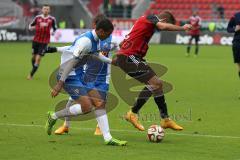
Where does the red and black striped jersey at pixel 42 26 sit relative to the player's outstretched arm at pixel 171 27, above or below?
below

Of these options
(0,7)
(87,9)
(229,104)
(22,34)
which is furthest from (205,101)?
(87,9)

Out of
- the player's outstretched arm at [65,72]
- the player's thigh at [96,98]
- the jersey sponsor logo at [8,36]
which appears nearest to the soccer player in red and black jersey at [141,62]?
the player's thigh at [96,98]

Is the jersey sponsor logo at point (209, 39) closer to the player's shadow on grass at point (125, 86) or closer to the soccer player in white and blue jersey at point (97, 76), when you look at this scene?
the player's shadow on grass at point (125, 86)

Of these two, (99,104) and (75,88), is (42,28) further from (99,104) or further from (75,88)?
(99,104)

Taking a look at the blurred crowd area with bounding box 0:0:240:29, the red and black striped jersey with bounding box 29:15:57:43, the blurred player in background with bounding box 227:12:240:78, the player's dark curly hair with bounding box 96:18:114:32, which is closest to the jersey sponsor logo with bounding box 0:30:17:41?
the blurred crowd area with bounding box 0:0:240:29

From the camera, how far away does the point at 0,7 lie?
50.2 meters

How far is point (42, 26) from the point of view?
78.6 feet

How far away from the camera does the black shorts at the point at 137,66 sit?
12.0 metres

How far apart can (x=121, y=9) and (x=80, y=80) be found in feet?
143

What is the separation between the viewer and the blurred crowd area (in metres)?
50.5

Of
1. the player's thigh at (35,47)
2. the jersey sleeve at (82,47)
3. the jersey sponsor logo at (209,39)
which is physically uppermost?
the jersey sleeve at (82,47)

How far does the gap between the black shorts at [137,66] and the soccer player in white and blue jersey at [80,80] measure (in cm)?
119

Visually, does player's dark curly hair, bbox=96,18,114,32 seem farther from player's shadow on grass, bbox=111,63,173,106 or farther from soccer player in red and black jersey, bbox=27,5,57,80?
soccer player in red and black jersey, bbox=27,5,57,80

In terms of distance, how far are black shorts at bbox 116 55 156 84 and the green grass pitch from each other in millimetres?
992
